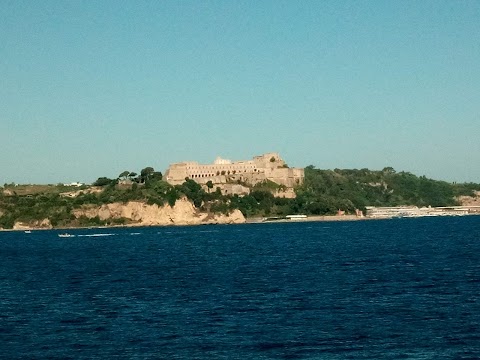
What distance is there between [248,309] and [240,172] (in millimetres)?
158046

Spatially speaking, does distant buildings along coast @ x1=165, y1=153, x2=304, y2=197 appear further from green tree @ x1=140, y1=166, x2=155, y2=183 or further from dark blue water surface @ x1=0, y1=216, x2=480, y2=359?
dark blue water surface @ x1=0, y1=216, x2=480, y2=359

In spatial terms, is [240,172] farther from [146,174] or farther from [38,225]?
[38,225]

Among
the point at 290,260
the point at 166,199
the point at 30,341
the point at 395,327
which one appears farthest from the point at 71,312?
the point at 166,199

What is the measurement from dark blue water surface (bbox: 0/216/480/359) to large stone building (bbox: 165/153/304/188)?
11936 centimetres

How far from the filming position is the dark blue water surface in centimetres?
2742

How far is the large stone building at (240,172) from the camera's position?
7271 inches

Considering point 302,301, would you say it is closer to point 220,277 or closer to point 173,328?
point 173,328

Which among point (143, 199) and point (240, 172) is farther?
point (240, 172)

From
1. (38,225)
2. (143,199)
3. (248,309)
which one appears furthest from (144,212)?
(248,309)

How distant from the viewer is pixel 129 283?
48594 mm

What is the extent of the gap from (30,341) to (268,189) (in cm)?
15654

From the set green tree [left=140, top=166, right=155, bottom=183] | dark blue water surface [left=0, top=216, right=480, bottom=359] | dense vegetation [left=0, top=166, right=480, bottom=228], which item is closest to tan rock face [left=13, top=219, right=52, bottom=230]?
dense vegetation [left=0, top=166, right=480, bottom=228]

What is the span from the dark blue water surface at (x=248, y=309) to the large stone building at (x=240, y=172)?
4699 inches

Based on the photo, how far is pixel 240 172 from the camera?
193625 mm
